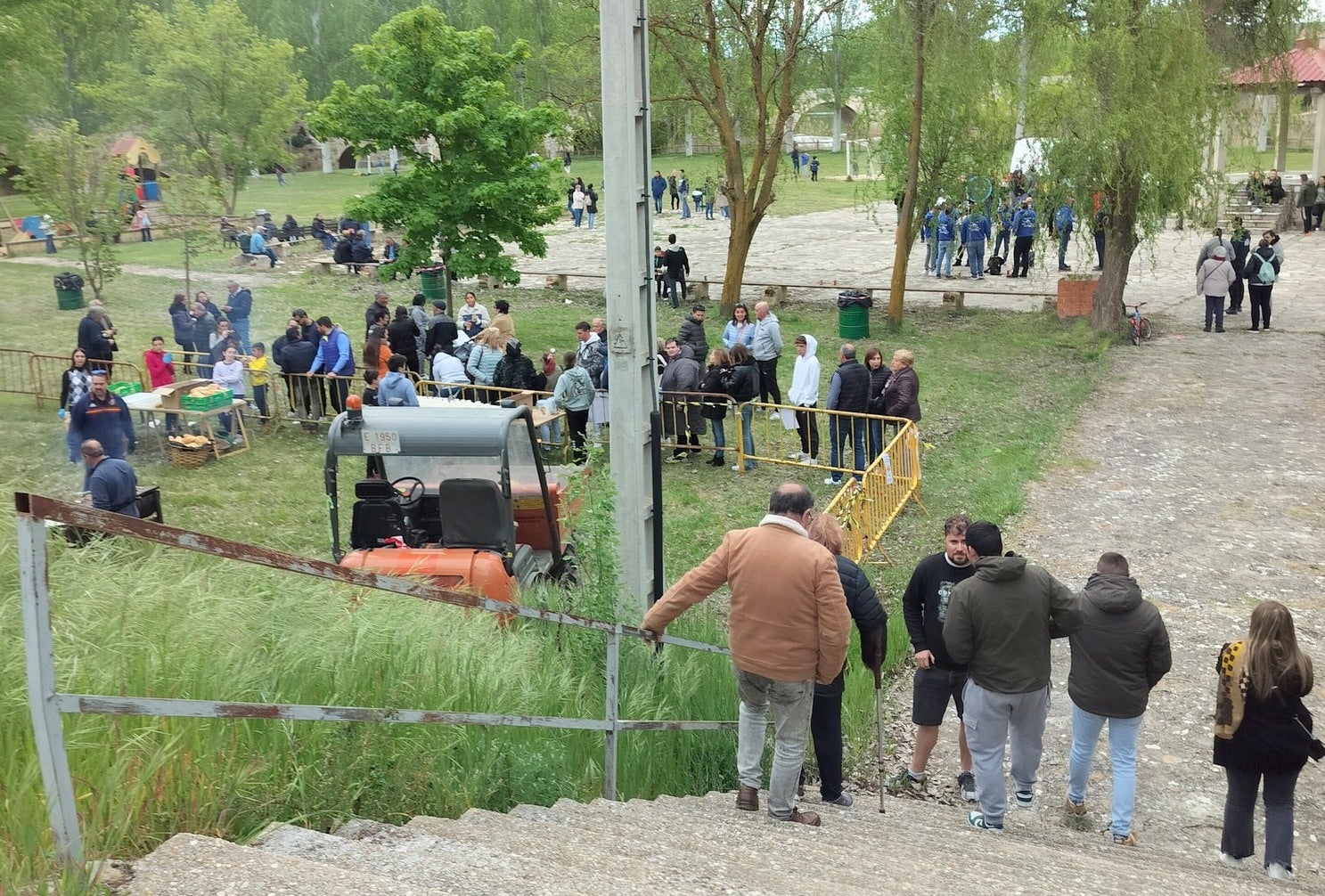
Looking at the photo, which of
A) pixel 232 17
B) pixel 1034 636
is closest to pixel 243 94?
pixel 232 17

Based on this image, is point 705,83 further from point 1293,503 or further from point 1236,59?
point 1293,503

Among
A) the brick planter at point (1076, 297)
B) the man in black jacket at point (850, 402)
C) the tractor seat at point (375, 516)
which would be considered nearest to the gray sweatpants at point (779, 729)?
the tractor seat at point (375, 516)

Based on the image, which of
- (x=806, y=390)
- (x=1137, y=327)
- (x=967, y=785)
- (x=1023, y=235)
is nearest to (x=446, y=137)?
(x=806, y=390)

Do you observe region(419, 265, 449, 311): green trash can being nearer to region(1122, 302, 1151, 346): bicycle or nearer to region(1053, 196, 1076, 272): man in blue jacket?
region(1053, 196, 1076, 272): man in blue jacket

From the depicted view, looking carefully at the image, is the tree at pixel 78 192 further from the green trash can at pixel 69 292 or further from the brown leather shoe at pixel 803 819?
the brown leather shoe at pixel 803 819

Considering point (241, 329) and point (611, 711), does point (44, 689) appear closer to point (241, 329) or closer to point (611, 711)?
point (611, 711)

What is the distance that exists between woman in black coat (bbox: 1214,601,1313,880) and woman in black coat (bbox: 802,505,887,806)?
1712 millimetres

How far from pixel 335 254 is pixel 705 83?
1150cm

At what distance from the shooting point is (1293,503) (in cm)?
1368

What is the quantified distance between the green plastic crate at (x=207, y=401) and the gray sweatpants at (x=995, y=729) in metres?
11.8

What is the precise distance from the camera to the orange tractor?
27.7 ft

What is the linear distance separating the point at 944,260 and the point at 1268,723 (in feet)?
84.2

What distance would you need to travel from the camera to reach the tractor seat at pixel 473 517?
8.81 meters

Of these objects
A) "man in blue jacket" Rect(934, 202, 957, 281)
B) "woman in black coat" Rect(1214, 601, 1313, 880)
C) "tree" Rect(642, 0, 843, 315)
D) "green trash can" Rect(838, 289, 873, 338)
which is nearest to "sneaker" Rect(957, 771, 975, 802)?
"woman in black coat" Rect(1214, 601, 1313, 880)
